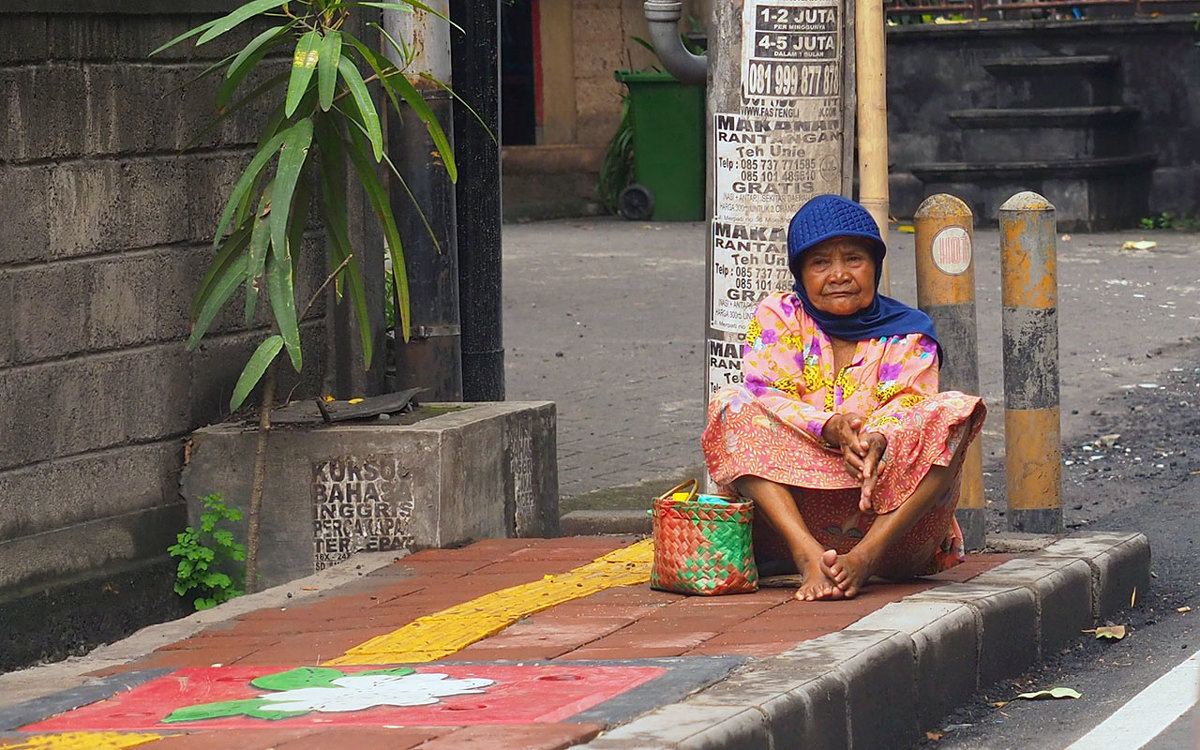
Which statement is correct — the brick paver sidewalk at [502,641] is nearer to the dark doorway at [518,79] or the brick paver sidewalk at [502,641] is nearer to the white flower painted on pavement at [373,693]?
the white flower painted on pavement at [373,693]

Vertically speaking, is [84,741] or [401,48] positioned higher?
[401,48]

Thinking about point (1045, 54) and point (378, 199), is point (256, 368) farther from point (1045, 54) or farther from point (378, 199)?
point (1045, 54)

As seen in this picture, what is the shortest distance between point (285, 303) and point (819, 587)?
1.75 meters

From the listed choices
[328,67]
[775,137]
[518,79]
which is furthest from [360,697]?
[518,79]

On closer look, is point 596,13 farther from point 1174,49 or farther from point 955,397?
point 955,397

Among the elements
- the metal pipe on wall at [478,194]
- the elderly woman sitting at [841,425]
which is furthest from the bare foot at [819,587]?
the metal pipe on wall at [478,194]

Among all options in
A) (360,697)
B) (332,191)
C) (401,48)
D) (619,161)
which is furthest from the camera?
(619,161)

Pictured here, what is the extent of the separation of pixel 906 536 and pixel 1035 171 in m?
11.9

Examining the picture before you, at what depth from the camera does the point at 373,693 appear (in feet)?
13.6

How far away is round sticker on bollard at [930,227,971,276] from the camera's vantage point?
5.73 meters

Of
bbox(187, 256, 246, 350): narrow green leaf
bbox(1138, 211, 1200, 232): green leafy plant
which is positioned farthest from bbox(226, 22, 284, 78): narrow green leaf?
bbox(1138, 211, 1200, 232): green leafy plant

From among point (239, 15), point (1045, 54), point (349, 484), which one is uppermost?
point (1045, 54)

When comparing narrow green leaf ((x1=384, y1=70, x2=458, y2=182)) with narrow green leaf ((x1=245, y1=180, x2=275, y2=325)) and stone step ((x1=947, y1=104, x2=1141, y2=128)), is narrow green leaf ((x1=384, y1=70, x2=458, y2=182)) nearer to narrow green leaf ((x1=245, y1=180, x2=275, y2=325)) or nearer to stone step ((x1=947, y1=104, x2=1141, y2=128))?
narrow green leaf ((x1=245, y1=180, x2=275, y2=325))

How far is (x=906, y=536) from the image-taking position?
5.11m
